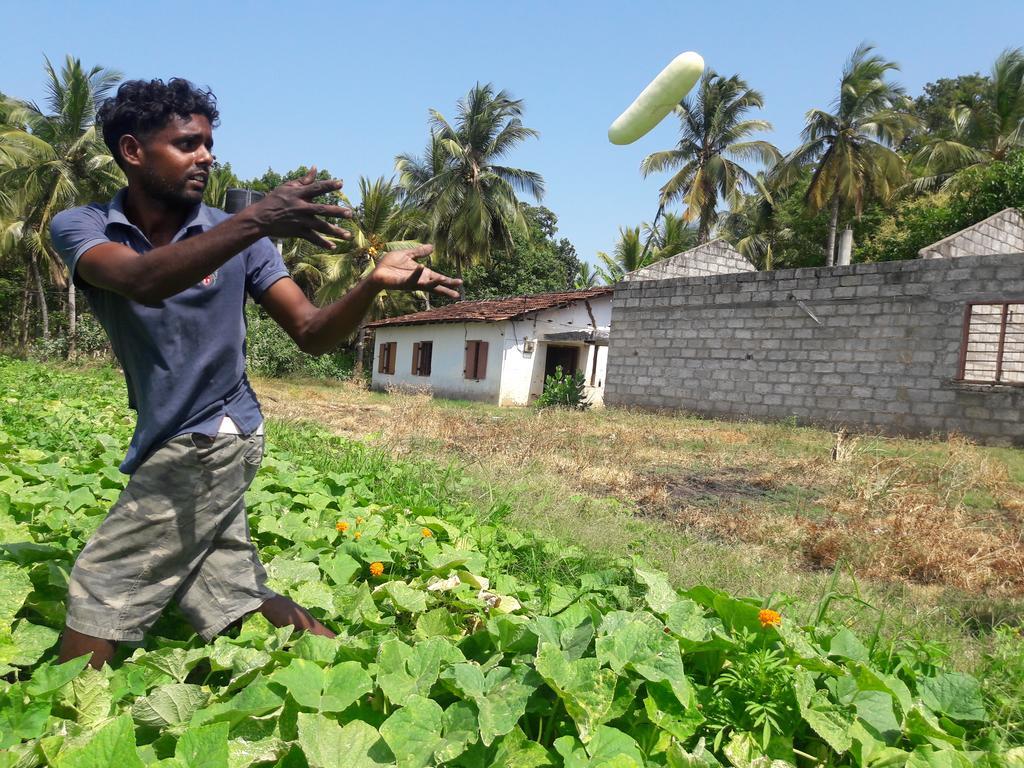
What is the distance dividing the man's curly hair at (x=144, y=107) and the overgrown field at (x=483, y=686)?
1.25 metres

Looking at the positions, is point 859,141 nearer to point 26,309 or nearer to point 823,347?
point 823,347

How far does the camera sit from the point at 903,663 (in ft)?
6.64

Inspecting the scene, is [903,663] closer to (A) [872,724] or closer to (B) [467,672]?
(A) [872,724]

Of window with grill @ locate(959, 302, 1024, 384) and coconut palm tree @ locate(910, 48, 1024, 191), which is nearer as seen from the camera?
window with grill @ locate(959, 302, 1024, 384)

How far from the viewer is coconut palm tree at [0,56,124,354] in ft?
70.2

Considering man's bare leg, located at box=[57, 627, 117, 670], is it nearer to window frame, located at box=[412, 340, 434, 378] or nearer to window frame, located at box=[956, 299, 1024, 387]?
window frame, located at box=[956, 299, 1024, 387]

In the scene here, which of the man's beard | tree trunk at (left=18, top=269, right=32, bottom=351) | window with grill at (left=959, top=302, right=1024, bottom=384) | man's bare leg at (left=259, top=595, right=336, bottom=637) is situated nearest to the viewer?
the man's beard

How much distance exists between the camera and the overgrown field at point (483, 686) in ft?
4.98

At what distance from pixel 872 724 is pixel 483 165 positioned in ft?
82.5

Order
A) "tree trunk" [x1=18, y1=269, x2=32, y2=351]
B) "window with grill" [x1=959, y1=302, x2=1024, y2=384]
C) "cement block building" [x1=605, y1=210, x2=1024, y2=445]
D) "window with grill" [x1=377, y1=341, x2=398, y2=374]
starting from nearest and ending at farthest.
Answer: "window with grill" [x1=959, y1=302, x2=1024, y2=384] < "cement block building" [x1=605, y1=210, x2=1024, y2=445] < "window with grill" [x1=377, y1=341, x2=398, y2=374] < "tree trunk" [x1=18, y1=269, x2=32, y2=351]

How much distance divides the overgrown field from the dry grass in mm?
1399

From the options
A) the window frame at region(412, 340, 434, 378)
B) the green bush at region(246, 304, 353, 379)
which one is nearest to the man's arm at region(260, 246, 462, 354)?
the window frame at region(412, 340, 434, 378)

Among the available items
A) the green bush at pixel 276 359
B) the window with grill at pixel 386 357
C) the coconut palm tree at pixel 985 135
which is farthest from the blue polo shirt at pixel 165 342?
the coconut palm tree at pixel 985 135

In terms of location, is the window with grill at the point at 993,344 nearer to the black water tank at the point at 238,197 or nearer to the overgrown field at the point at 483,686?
the overgrown field at the point at 483,686
